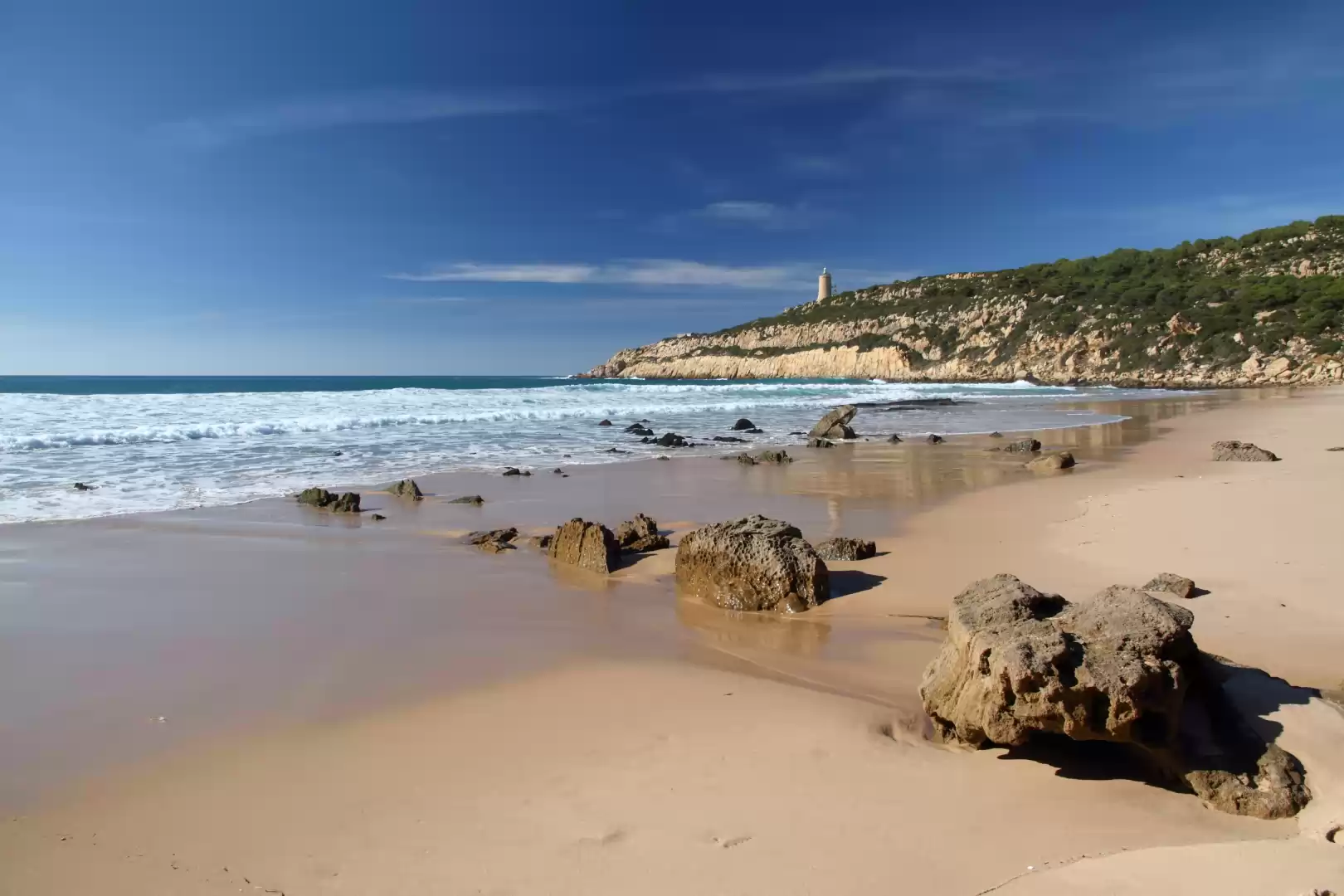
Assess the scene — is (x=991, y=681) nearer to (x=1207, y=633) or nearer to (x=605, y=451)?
(x=1207, y=633)

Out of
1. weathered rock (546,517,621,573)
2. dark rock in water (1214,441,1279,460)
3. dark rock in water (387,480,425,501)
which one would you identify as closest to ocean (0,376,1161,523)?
dark rock in water (387,480,425,501)

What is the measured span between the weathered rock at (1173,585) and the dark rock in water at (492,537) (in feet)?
16.3

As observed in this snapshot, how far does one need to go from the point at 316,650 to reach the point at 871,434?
15953mm

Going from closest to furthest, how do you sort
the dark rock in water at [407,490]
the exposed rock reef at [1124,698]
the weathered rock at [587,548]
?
the exposed rock reef at [1124,698], the weathered rock at [587,548], the dark rock in water at [407,490]

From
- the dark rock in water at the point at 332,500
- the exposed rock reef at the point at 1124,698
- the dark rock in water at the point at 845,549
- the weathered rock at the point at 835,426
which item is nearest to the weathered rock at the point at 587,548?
the dark rock in water at the point at 845,549

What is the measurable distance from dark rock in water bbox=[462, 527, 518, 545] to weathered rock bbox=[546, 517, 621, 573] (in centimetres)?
74

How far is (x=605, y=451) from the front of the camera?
14.9 meters

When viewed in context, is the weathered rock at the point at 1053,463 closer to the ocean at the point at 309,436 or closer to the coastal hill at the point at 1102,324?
the ocean at the point at 309,436

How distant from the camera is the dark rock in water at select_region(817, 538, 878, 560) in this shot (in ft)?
19.6

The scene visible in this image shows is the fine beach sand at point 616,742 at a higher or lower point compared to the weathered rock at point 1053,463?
lower

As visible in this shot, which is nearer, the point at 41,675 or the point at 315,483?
the point at 41,675

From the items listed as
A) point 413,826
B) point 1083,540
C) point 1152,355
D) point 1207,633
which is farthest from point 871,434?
point 1152,355

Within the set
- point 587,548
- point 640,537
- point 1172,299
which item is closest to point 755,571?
point 587,548

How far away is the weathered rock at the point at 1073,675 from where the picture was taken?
256cm
